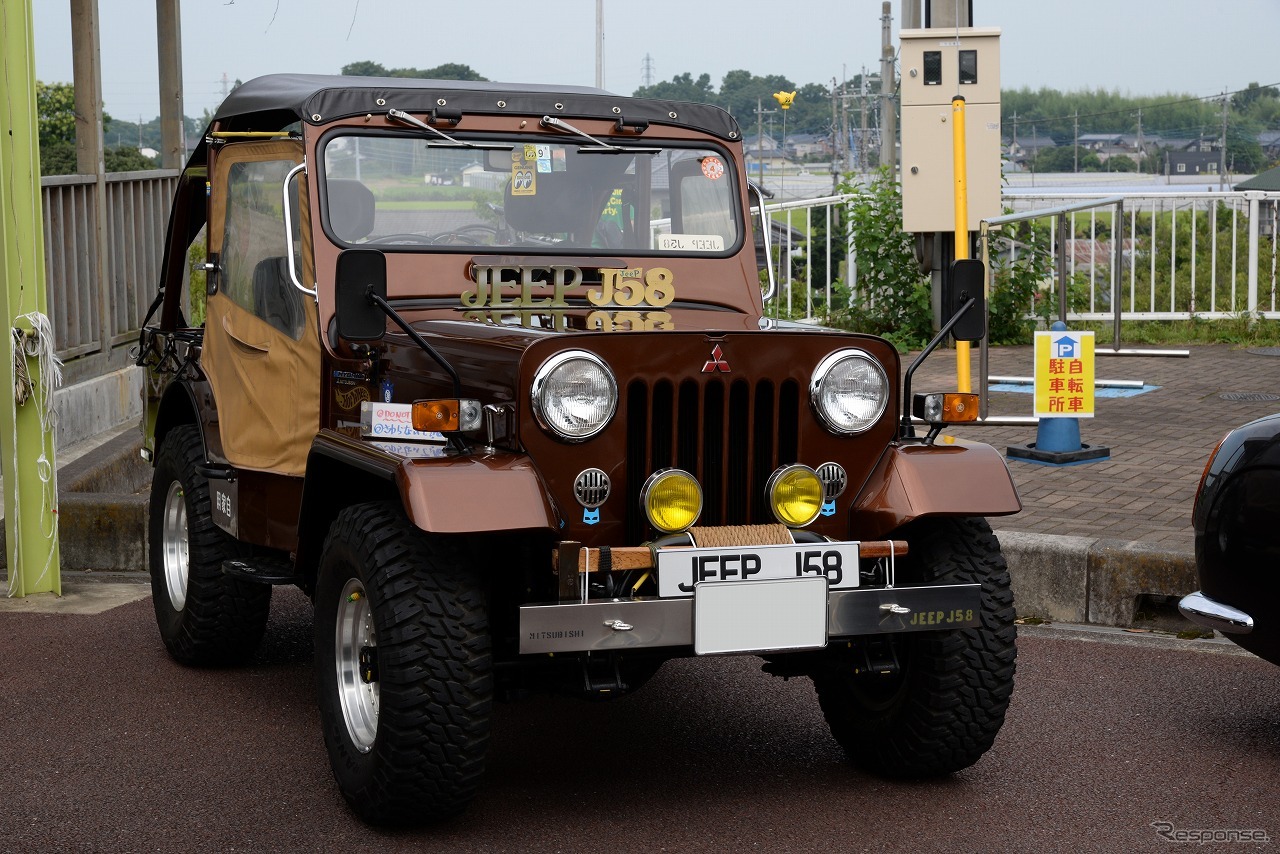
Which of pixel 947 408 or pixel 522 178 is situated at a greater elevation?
pixel 522 178

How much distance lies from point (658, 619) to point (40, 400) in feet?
13.9

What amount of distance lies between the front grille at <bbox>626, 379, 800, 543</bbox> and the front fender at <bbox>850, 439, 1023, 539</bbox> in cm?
27

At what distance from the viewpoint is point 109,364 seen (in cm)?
1105

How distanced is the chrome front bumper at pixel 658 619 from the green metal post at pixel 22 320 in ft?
13.0

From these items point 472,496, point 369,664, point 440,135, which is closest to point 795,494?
point 472,496

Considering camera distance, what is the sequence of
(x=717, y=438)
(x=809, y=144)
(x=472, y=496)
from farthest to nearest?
(x=809, y=144), (x=717, y=438), (x=472, y=496)

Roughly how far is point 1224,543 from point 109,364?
8.52 meters

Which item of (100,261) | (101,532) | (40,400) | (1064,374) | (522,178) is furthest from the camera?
(100,261)

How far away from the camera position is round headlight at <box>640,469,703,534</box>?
13.5 ft

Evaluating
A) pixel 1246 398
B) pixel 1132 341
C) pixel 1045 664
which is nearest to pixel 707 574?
pixel 1045 664

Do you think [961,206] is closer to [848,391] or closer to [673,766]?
[848,391]

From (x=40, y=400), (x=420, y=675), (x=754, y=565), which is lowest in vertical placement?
(x=420, y=675)

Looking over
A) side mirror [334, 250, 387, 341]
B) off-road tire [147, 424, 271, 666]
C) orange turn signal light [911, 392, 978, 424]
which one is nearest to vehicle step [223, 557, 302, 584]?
off-road tire [147, 424, 271, 666]

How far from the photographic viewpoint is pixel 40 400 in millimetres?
6996
